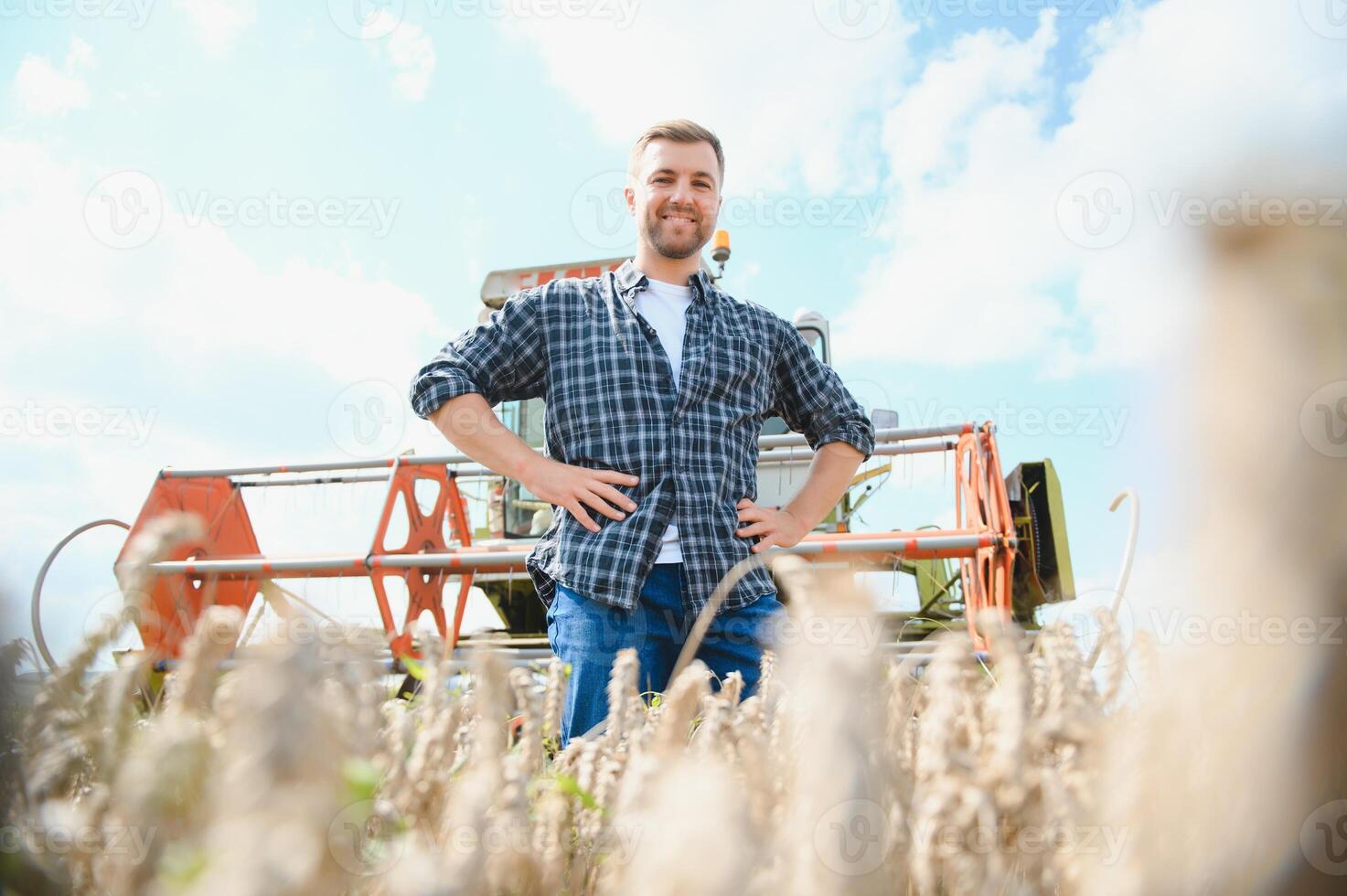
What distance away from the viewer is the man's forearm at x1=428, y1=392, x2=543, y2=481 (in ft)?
6.34

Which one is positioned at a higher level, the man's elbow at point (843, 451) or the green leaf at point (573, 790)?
the man's elbow at point (843, 451)

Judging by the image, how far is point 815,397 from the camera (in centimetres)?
231

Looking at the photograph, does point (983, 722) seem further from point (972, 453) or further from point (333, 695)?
point (972, 453)

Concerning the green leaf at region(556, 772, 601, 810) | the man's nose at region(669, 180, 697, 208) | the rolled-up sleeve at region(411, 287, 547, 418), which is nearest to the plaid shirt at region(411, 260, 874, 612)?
the rolled-up sleeve at region(411, 287, 547, 418)

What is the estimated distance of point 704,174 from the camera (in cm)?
216

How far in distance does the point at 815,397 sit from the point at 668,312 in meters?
0.49

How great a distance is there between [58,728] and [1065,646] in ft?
2.79

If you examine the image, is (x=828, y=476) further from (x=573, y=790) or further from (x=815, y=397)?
(x=573, y=790)

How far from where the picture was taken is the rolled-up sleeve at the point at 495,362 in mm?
1931

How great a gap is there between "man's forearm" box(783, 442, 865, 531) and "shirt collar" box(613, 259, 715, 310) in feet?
1.76

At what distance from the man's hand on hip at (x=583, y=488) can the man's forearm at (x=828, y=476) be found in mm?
562

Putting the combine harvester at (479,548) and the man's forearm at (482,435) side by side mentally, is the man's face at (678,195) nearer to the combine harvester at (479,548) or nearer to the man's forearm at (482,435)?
the man's forearm at (482,435)

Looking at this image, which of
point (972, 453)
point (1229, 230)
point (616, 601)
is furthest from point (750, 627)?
point (972, 453)

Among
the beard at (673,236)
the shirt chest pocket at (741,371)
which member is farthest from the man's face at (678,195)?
the shirt chest pocket at (741,371)
